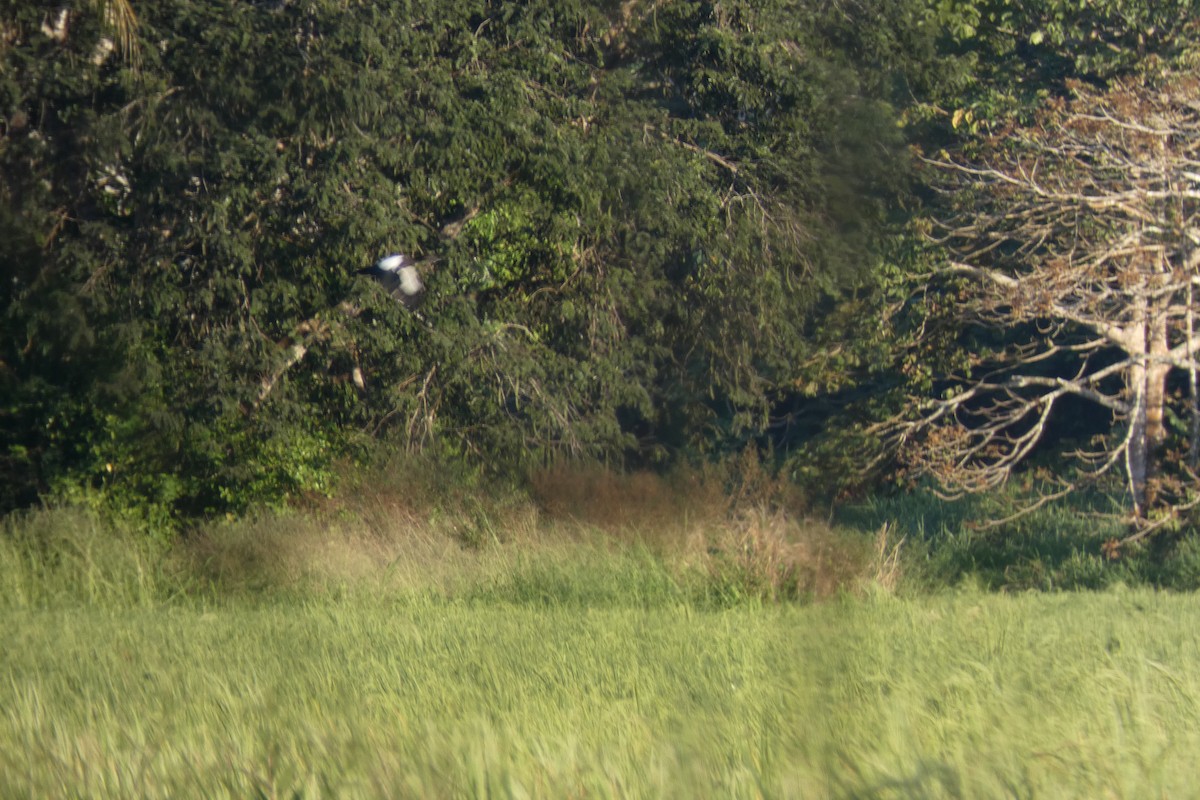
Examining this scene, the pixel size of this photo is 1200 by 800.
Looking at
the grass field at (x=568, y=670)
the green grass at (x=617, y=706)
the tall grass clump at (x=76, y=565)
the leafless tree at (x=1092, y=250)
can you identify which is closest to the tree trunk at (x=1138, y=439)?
the leafless tree at (x=1092, y=250)

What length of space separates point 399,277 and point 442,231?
4.15 ft

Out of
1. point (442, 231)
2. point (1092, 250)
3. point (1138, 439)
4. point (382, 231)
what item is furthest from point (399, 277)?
point (1138, 439)

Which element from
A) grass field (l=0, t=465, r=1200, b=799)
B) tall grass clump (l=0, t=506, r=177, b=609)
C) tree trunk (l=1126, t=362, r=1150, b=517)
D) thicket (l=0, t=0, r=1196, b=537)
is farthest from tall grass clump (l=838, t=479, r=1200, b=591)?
tall grass clump (l=0, t=506, r=177, b=609)

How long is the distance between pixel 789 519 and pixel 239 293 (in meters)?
5.48

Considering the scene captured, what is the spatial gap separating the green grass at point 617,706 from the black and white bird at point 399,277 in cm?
439

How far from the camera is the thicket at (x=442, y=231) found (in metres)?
11.3

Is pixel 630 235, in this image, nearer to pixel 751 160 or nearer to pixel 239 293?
pixel 751 160

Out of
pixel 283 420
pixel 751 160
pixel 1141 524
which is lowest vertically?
pixel 1141 524

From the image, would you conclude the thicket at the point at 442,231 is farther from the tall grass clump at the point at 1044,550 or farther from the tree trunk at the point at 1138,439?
the tree trunk at the point at 1138,439

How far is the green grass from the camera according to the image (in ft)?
12.4

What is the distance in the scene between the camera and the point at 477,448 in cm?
1385

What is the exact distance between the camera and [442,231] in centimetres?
1293

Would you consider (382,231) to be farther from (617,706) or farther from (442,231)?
Answer: (617,706)

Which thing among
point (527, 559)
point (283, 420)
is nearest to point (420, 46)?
point (283, 420)
